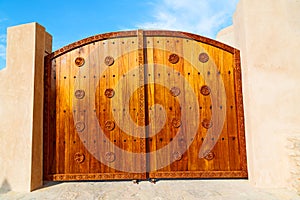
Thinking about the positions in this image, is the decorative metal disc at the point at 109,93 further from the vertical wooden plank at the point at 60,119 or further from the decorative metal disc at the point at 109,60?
the vertical wooden plank at the point at 60,119

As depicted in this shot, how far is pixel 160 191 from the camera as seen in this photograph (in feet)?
8.66

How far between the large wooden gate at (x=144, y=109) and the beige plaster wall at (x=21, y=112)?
21cm

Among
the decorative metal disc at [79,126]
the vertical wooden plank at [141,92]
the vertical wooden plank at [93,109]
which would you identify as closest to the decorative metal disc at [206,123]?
the vertical wooden plank at [141,92]

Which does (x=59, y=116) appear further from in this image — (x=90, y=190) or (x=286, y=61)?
(x=286, y=61)

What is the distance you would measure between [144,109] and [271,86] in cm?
173

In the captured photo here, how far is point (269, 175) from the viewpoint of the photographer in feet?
8.76

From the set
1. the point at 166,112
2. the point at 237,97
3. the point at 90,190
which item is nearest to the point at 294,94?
the point at 237,97

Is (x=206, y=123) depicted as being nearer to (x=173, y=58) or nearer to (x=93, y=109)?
(x=173, y=58)

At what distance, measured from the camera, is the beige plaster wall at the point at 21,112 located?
284 centimetres

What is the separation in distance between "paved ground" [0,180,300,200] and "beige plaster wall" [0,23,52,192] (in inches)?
8.4

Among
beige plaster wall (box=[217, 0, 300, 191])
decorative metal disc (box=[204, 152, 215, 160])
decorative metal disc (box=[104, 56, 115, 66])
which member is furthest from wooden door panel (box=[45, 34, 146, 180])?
beige plaster wall (box=[217, 0, 300, 191])

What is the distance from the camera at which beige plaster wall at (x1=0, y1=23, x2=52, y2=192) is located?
2842mm

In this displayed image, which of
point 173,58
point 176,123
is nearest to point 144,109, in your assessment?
point 176,123

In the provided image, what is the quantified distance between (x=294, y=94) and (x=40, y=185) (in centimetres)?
362
